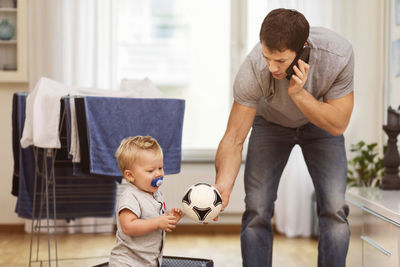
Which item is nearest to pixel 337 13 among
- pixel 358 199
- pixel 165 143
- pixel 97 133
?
pixel 358 199

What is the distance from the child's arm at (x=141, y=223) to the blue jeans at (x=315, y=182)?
18.0 inches

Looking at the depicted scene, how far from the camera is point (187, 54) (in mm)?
3912

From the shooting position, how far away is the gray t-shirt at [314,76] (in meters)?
1.95

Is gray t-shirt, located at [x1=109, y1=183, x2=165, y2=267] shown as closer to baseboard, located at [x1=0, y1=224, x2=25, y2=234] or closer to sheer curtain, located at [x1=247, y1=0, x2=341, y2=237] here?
sheer curtain, located at [x1=247, y1=0, x2=341, y2=237]

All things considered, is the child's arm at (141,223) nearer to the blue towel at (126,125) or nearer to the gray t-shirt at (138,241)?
the gray t-shirt at (138,241)

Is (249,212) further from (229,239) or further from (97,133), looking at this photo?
(229,239)

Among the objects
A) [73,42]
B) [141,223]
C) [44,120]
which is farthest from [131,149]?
[73,42]

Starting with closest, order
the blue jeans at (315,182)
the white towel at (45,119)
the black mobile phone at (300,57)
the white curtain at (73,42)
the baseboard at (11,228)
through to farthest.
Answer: the black mobile phone at (300,57) < the blue jeans at (315,182) < the white towel at (45,119) < the white curtain at (73,42) < the baseboard at (11,228)

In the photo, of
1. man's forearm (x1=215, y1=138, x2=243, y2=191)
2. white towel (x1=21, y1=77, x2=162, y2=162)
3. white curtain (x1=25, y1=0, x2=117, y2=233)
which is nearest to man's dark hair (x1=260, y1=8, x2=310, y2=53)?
man's forearm (x1=215, y1=138, x2=243, y2=191)

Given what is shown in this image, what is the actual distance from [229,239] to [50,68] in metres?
1.60

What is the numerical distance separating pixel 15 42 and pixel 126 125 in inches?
62.5

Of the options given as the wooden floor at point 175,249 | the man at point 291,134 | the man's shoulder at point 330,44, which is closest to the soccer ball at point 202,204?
the man at point 291,134

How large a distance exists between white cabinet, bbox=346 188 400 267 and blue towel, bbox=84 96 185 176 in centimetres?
89

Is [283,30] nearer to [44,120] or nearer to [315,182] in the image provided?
[315,182]
